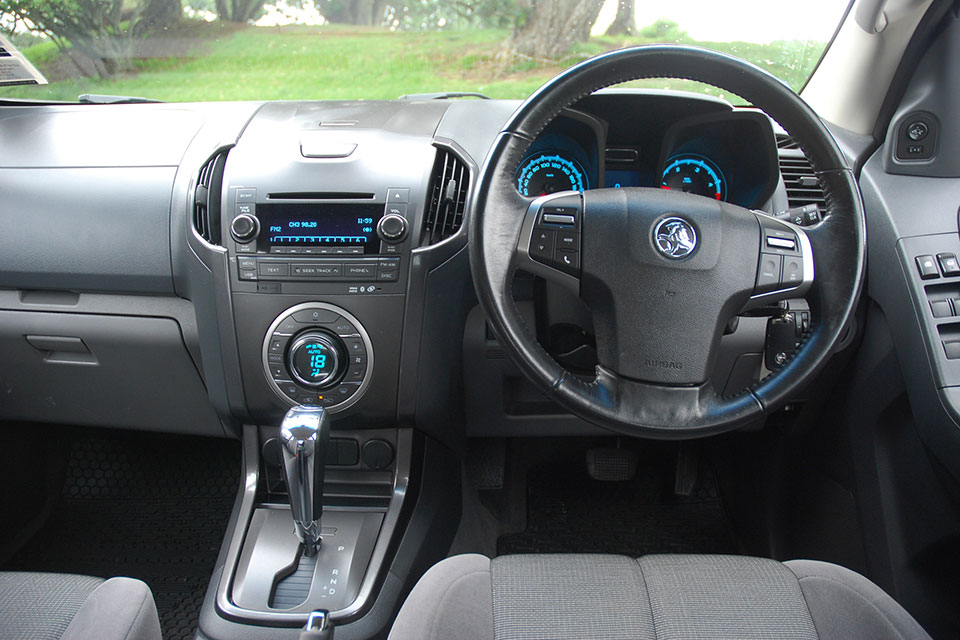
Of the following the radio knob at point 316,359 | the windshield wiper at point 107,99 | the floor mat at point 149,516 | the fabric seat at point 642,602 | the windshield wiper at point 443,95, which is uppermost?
the windshield wiper at point 443,95

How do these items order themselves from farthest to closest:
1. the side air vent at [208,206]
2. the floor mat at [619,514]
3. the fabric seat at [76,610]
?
the floor mat at [619,514], the side air vent at [208,206], the fabric seat at [76,610]

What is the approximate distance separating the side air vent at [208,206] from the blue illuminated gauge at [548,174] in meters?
0.65

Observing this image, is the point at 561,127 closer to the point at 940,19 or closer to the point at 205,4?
the point at 940,19

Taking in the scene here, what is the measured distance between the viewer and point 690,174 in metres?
1.55

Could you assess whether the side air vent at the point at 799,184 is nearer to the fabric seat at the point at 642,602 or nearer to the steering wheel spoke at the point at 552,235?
the steering wheel spoke at the point at 552,235

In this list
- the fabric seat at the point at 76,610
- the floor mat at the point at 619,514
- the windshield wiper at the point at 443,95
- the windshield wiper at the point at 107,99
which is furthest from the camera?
the floor mat at the point at 619,514

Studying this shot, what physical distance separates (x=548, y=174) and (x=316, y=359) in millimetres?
622

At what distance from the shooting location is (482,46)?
168cm

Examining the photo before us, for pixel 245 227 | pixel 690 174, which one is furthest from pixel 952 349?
pixel 245 227

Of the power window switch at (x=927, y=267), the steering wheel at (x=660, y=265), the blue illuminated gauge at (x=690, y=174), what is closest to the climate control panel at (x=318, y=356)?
the steering wheel at (x=660, y=265)

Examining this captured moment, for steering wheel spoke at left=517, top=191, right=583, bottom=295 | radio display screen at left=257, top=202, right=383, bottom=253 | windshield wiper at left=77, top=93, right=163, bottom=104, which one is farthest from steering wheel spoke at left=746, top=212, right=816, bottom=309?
windshield wiper at left=77, top=93, right=163, bottom=104

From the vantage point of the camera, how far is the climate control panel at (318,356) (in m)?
1.48

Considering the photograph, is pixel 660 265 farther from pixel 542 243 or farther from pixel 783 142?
pixel 783 142

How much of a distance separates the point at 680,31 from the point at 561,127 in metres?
0.33
